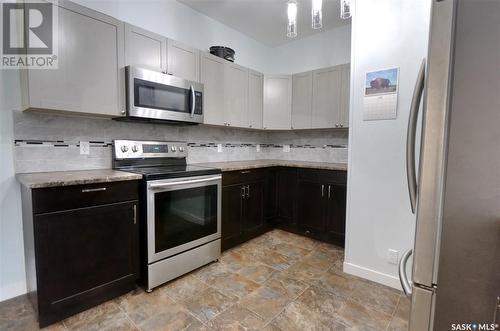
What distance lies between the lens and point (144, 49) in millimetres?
2115

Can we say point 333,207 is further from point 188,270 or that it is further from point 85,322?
point 85,322

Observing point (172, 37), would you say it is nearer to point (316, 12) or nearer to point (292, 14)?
point (292, 14)

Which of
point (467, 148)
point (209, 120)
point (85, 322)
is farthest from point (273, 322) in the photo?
point (209, 120)

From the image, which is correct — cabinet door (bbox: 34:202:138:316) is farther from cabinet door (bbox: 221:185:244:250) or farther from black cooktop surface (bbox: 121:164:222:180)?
cabinet door (bbox: 221:185:244:250)

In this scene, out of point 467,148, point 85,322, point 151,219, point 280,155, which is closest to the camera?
point 467,148

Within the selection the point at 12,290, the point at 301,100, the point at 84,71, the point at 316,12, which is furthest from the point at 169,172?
the point at 301,100

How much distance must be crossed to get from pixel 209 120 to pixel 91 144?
1.16 meters

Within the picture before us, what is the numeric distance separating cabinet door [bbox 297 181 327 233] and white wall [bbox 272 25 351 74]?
1.76 m

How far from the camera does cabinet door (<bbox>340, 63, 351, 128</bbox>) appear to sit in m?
2.92

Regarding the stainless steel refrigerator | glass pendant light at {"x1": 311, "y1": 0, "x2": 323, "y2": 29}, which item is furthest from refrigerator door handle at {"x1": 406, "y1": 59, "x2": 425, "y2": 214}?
glass pendant light at {"x1": 311, "y1": 0, "x2": 323, "y2": 29}

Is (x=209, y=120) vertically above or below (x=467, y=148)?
above

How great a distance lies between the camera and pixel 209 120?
2.72 meters

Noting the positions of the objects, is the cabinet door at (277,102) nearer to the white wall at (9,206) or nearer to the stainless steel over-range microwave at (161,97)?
the stainless steel over-range microwave at (161,97)

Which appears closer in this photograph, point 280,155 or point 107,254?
point 107,254
